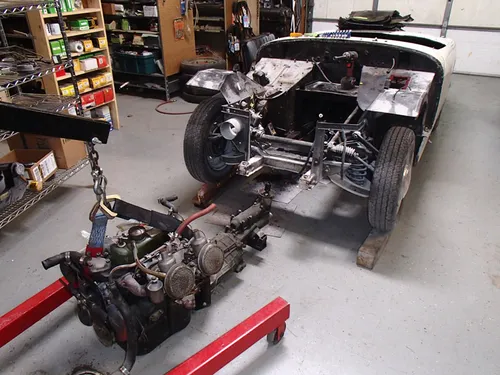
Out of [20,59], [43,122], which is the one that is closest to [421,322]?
[43,122]

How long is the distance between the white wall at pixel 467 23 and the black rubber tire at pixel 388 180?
6090mm

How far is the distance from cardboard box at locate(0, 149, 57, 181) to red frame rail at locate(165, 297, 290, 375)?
2.09 m

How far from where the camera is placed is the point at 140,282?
181 cm

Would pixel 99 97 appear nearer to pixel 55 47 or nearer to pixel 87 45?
pixel 87 45

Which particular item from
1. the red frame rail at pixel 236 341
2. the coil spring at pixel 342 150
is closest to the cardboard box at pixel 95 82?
the coil spring at pixel 342 150

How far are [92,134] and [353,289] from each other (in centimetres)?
169

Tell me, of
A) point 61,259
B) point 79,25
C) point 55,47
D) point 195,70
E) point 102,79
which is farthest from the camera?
point 195,70

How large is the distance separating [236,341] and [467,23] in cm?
768

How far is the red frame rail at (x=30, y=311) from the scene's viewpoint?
178 centimetres

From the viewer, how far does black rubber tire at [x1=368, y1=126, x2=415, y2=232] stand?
2.32 meters

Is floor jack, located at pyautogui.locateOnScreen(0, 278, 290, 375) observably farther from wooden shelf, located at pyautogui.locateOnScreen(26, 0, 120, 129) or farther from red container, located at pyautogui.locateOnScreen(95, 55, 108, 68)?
red container, located at pyautogui.locateOnScreen(95, 55, 108, 68)

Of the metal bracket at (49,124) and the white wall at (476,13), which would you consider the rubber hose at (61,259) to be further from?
the white wall at (476,13)

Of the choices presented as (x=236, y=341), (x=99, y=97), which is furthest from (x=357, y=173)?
(x=99, y=97)

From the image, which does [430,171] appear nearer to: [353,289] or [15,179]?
[353,289]
